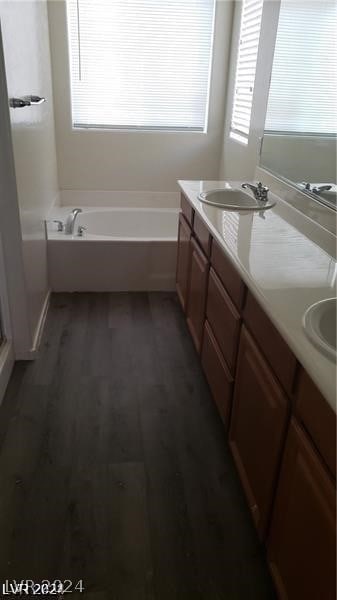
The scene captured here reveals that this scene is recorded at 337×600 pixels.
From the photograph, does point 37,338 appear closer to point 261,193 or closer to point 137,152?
point 261,193

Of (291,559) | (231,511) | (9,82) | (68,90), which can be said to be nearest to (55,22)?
(68,90)

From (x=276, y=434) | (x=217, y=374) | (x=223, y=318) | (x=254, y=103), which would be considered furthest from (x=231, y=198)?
(x=276, y=434)

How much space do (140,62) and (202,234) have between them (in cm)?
206

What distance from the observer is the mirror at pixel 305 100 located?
6.10 feet

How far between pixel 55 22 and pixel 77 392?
2776mm

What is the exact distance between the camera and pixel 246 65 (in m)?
3.07

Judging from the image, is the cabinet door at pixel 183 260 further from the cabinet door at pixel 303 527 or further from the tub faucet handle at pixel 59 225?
the cabinet door at pixel 303 527

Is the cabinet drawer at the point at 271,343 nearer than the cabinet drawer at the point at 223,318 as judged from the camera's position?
Yes

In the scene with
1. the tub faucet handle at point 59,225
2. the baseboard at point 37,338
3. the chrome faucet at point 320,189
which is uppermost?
the chrome faucet at point 320,189

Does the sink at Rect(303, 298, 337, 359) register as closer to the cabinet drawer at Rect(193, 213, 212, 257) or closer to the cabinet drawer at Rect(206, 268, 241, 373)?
the cabinet drawer at Rect(206, 268, 241, 373)

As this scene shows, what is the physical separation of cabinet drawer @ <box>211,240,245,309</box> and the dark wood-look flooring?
663 mm

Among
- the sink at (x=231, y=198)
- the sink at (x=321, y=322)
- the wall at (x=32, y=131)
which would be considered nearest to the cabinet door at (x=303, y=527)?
the sink at (x=321, y=322)

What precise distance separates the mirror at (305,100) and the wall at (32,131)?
4.47ft

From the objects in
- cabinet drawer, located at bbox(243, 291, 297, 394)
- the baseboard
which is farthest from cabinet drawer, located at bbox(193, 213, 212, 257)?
the baseboard
